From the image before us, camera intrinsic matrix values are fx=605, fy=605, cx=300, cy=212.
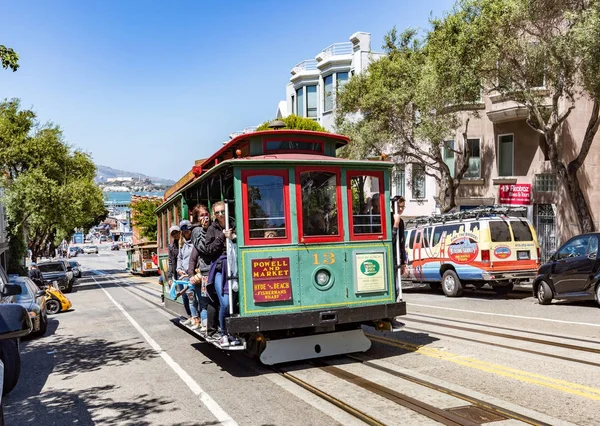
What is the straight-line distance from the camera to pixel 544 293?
14.9m

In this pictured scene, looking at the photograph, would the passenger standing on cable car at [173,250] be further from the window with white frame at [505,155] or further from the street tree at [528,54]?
the window with white frame at [505,155]

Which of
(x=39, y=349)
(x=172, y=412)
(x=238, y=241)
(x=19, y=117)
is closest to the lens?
(x=172, y=412)

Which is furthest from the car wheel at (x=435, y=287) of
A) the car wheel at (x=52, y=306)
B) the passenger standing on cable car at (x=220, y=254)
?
the passenger standing on cable car at (x=220, y=254)

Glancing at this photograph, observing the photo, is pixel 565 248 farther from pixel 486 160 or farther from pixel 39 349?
pixel 486 160

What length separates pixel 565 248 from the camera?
48.4 ft

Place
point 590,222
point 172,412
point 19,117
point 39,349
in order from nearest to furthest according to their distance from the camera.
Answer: point 172,412 → point 39,349 → point 590,222 → point 19,117

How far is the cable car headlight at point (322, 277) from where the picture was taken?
8.12 m

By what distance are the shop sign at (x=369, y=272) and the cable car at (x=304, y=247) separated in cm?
1

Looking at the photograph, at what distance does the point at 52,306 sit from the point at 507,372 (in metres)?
15.6

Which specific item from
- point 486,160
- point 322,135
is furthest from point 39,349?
point 486,160

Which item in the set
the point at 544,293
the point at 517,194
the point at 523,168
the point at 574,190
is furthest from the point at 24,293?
the point at 523,168

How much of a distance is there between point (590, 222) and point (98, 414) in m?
17.3

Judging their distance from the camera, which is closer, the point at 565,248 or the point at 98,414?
the point at 98,414

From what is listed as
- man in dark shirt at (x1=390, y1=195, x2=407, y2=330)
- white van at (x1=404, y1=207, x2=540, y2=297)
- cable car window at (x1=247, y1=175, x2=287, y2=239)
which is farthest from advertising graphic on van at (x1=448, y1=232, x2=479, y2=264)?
cable car window at (x1=247, y1=175, x2=287, y2=239)
